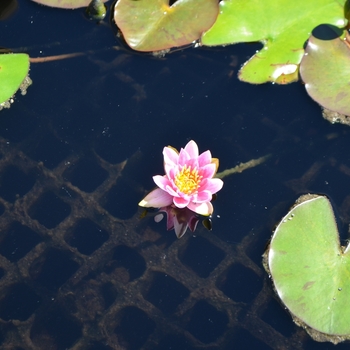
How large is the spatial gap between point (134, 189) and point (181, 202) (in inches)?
13.1

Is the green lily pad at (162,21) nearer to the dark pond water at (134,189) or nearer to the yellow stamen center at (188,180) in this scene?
the dark pond water at (134,189)

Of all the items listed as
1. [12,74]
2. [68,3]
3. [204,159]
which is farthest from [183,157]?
[68,3]

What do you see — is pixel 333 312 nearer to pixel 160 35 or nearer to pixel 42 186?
pixel 42 186

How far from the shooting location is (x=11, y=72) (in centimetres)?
295

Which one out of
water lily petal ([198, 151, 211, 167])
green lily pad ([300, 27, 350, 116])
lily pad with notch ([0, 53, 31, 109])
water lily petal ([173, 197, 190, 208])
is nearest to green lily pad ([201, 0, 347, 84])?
green lily pad ([300, 27, 350, 116])

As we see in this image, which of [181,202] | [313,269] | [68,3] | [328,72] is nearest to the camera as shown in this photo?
[313,269]

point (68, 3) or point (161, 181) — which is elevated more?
point (68, 3)

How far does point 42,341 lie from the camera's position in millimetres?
2410

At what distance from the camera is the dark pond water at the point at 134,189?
2.44 m

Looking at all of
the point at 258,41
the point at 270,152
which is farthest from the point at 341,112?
the point at 258,41

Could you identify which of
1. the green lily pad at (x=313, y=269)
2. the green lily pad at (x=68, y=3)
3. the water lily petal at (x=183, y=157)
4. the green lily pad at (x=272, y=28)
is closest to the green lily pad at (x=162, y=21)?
the green lily pad at (x=272, y=28)

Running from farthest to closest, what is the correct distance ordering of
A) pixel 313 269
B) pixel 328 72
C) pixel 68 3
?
pixel 68 3
pixel 328 72
pixel 313 269

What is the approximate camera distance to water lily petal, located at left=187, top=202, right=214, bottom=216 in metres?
2.54

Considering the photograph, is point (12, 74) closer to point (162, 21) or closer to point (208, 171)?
point (162, 21)
